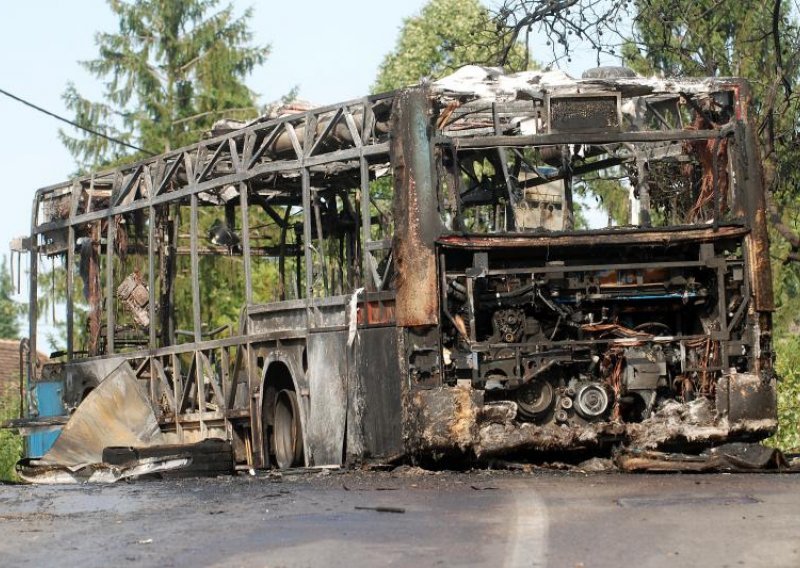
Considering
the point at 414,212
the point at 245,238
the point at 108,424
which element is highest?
the point at 245,238

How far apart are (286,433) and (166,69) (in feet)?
98.2

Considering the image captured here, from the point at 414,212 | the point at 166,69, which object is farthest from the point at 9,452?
the point at 414,212

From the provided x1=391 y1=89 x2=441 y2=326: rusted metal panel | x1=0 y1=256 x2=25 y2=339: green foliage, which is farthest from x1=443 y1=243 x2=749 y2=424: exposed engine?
x1=0 y1=256 x2=25 y2=339: green foliage

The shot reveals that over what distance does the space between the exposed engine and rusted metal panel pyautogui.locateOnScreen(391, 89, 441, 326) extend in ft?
0.98

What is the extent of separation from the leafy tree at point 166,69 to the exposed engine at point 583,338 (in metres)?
30.7

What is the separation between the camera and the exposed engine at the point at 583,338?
13.9 meters

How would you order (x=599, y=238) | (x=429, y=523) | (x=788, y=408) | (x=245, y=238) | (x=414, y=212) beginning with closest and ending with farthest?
(x=429, y=523)
(x=414, y=212)
(x=599, y=238)
(x=245, y=238)
(x=788, y=408)

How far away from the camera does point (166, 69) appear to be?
4525 cm

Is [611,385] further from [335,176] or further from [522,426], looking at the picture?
[335,176]

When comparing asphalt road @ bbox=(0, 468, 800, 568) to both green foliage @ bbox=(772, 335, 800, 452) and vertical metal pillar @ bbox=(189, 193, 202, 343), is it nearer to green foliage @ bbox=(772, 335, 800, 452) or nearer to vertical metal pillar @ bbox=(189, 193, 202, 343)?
vertical metal pillar @ bbox=(189, 193, 202, 343)

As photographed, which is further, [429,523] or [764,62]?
[764,62]

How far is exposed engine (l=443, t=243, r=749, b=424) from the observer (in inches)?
547

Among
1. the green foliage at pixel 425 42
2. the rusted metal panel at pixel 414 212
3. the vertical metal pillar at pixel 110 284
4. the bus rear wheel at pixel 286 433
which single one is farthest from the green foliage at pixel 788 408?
the green foliage at pixel 425 42

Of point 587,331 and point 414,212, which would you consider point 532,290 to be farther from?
point 414,212
